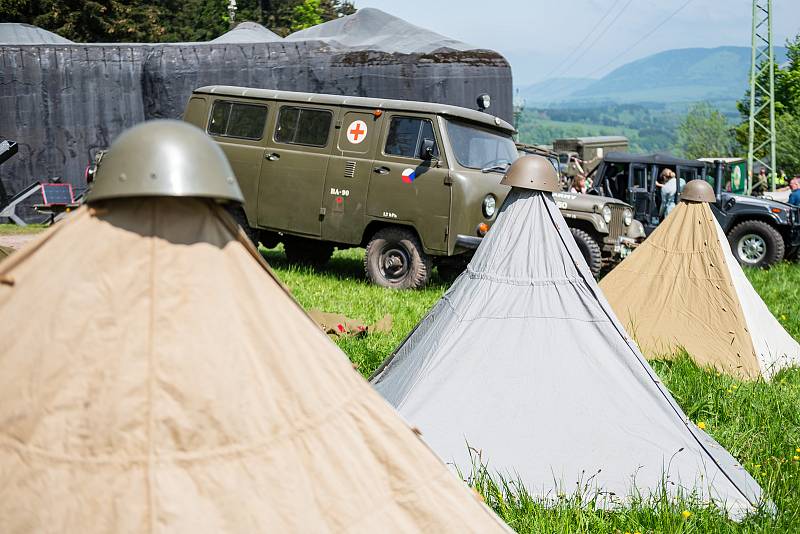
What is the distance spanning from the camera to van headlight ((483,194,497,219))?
1070 cm

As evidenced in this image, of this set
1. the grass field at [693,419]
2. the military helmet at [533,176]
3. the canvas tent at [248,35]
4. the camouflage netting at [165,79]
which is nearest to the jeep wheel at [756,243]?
the grass field at [693,419]

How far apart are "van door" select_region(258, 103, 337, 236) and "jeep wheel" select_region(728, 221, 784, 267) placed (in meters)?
8.05

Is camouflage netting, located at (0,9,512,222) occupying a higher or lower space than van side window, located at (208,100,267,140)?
higher

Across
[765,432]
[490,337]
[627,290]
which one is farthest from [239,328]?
[627,290]

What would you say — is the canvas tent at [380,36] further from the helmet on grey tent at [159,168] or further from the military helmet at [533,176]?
the helmet on grey tent at [159,168]

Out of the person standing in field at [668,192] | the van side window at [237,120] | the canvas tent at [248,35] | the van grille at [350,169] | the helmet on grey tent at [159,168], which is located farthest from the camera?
the canvas tent at [248,35]

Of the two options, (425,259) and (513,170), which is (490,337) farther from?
(425,259)

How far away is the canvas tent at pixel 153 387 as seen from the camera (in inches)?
74.8

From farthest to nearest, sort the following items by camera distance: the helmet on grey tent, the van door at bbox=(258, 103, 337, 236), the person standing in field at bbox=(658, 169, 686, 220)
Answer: the person standing in field at bbox=(658, 169, 686, 220), the van door at bbox=(258, 103, 337, 236), the helmet on grey tent

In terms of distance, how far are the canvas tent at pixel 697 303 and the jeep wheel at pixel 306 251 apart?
5886mm

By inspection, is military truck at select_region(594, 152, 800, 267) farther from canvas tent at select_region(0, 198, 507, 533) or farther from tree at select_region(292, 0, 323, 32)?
tree at select_region(292, 0, 323, 32)

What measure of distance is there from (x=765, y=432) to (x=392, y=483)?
13.2ft

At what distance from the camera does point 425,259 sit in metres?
10.8

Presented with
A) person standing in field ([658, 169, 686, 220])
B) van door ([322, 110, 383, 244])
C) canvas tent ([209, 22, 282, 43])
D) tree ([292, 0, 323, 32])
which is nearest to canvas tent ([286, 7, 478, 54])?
canvas tent ([209, 22, 282, 43])
